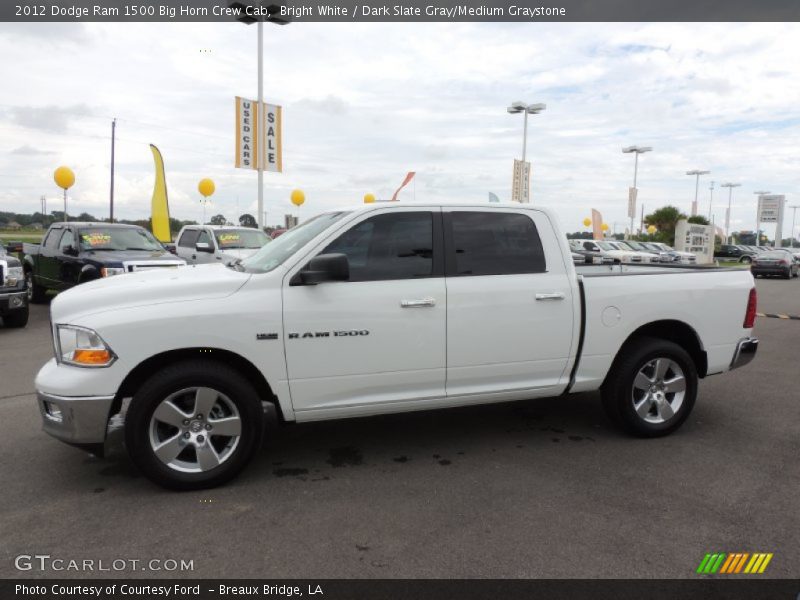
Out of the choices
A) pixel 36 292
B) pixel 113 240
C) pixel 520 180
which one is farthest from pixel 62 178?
pixel 520 180

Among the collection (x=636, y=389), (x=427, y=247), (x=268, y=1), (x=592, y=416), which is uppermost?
(x=268, y=1)

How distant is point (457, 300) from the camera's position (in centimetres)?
419

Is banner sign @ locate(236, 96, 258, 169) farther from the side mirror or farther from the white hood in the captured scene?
the side mirror

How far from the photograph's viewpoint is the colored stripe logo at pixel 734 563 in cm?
296

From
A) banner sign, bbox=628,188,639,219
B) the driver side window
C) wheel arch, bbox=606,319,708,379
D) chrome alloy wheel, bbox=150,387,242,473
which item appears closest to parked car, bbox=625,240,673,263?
banner sign, bbox=628,188,639,219

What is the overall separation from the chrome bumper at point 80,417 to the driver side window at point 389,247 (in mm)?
1676

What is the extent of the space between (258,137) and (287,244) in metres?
16.7

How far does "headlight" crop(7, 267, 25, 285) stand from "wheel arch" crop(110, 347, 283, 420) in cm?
778

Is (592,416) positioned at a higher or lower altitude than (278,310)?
lower

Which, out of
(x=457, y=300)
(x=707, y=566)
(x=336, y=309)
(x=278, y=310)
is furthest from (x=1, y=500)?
(x=707, y=566)

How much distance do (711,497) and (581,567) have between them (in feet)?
4.43

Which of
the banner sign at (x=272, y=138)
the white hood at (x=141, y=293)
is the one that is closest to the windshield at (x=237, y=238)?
the banner sign at (x=272, y=138)

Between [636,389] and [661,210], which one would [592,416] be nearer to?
[636,389]
